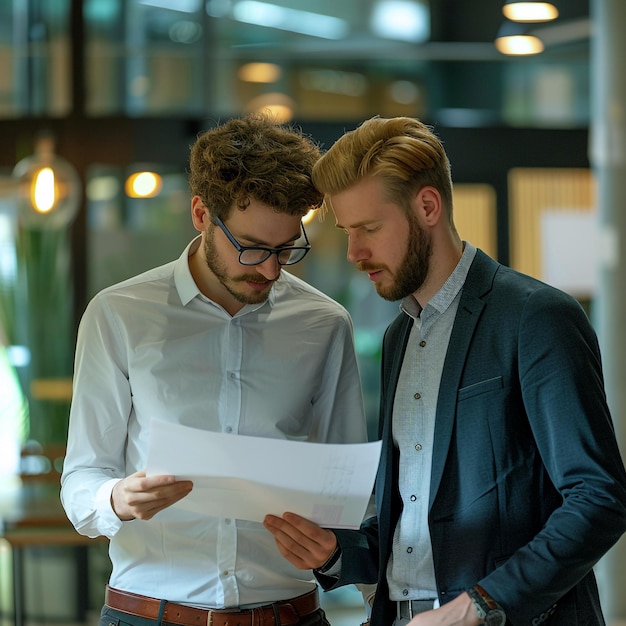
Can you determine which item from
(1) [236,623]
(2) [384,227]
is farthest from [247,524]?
(2) [384,227]

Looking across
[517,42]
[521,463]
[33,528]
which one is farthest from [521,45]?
[521,463]

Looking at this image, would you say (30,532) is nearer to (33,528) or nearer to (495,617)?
(33,528)

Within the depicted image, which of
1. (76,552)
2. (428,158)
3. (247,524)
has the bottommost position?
(76,552)

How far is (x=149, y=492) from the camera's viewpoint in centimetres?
164

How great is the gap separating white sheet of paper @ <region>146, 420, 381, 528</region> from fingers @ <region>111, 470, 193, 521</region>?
0.05ft

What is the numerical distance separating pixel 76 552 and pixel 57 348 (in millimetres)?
1134

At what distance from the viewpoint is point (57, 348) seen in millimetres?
5703

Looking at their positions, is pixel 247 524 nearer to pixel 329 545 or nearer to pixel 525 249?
pixel 329 545

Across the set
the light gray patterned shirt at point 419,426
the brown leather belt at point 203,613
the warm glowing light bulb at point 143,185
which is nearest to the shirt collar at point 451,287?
the light gray patterned shirt at point 419,426

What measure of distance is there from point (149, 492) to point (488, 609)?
56cm

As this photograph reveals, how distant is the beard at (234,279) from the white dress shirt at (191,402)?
0.22 ft

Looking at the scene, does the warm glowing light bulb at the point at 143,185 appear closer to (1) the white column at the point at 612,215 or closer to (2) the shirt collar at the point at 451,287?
(1) the white column at the point at 612,215

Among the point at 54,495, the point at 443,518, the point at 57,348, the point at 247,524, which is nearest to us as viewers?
the point at 443,518

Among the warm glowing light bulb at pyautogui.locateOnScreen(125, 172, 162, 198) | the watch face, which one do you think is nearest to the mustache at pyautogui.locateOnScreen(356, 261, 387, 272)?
the watch face
